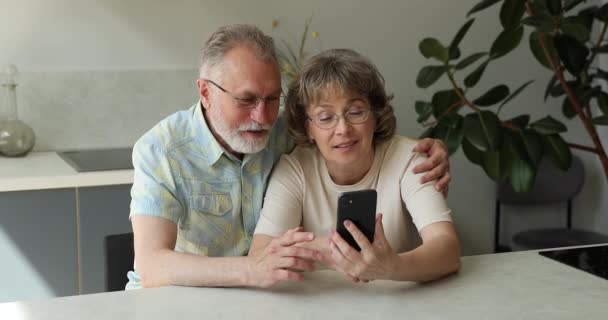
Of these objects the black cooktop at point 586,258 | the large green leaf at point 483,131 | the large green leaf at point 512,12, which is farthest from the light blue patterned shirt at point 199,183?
the large green leaf at point 512,12

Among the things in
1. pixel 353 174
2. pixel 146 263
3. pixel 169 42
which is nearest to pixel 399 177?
pixel 353 174

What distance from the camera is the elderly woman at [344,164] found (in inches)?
84.8

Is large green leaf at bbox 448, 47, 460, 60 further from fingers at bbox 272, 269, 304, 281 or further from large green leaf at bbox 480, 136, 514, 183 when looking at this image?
fingers at bbox 272, 269, 304, 281

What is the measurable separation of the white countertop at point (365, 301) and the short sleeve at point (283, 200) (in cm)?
22

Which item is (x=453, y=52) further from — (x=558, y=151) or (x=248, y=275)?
(x=248, y=275)

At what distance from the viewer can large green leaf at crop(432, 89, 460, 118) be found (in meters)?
3.71

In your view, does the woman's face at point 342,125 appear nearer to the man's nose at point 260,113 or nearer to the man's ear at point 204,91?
the man's nose at point 260,113

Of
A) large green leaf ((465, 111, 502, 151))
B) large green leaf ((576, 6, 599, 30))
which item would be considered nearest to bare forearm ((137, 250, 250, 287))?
large green leaf ((465, 111, 502, 151))

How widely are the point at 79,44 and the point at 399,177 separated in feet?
6.40

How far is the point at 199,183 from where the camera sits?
2193mm

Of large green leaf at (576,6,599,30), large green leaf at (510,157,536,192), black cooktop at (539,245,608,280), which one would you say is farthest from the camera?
large green leaf at (576,6,599,30)

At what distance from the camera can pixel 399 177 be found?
2232mm

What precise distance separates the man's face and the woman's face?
117mm

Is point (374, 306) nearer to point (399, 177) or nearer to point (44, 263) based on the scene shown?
point (399, 177)
